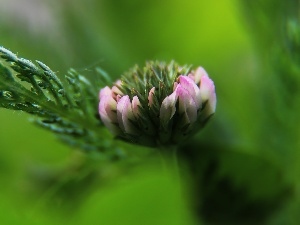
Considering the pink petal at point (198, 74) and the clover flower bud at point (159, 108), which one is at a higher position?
the pink petal at point (198, 74)

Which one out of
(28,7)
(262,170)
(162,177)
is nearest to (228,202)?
(262,170)

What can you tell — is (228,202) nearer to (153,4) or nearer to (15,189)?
(15,189)

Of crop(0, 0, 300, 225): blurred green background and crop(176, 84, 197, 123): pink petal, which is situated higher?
crop(0, 0, 300, 225): blurred green background

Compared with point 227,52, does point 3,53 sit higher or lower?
lower

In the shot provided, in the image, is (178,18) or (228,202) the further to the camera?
(178,18)

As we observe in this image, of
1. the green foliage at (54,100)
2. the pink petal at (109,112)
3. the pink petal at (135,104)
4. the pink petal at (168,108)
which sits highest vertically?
the green foliage at (54,100)
